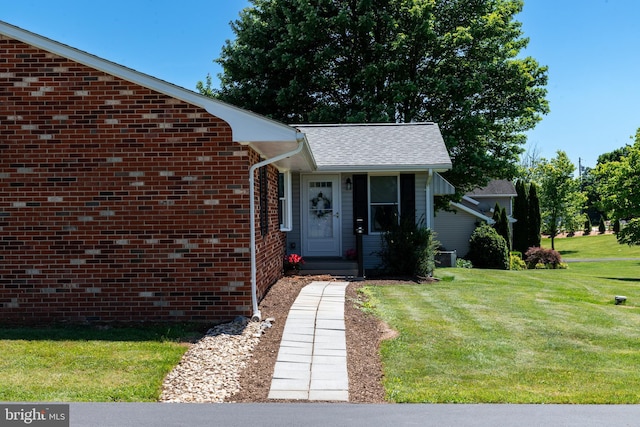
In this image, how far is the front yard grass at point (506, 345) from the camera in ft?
19.5

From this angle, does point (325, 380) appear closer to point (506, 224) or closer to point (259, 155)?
point (259, 155)

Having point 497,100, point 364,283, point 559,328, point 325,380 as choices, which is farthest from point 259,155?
point 497,100

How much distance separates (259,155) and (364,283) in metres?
4.06

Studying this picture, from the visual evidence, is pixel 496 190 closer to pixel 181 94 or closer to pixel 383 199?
pixel 383 199

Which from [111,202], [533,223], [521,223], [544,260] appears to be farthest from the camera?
[521,223]

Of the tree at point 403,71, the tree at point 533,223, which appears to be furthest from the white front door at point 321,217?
the tree at point 533,223

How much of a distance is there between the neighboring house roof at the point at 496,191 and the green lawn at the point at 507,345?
78.7ft

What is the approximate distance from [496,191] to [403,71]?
16638 mm

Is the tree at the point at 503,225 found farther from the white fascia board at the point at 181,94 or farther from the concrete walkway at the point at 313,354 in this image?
the white fascia board at the point at 181,94

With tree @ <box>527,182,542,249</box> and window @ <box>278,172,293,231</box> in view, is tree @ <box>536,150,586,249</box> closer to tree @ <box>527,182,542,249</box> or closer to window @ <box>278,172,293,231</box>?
tree @ <box>527,182,542,249</box>

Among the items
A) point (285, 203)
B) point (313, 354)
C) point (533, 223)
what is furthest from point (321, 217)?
point (533, 223)

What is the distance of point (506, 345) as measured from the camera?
7727mm

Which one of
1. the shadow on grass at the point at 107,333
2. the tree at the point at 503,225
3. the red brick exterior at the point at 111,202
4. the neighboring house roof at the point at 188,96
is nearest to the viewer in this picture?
the shadow on grass at the point at 107,333

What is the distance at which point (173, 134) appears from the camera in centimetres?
855
